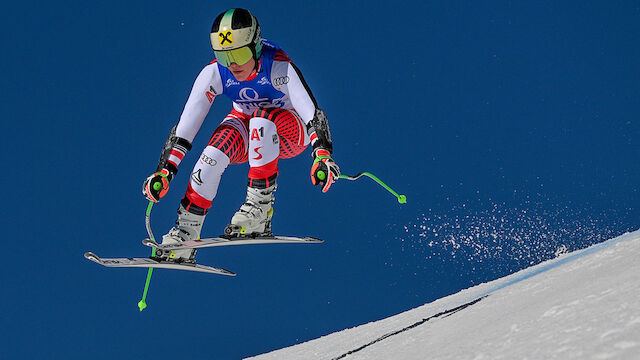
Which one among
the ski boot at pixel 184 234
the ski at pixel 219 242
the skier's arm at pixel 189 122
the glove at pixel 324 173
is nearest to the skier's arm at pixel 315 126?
the glove at pixel 324 173

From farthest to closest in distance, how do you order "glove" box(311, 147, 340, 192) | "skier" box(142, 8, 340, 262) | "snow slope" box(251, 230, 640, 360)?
"skier" box(142, 8, 340, 262) < "glove" box(311, 147, 340, 192) < "snow slope" box(251, 230, 640, 360)

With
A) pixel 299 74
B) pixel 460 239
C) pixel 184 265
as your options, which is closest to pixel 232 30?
pixel 299 74

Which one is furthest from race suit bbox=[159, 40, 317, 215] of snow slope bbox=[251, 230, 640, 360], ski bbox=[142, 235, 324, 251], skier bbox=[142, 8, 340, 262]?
snow slope bbox=[251, 230, 640, 360]

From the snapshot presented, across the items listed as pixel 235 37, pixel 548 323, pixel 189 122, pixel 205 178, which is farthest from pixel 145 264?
pixel 548 323

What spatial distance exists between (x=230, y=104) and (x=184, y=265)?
30.1 inches

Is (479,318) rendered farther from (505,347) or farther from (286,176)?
(286,176)

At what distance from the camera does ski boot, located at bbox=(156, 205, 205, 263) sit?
9.19 feet

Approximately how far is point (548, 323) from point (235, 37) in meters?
1.47

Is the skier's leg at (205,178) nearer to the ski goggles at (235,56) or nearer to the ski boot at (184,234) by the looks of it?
the ski boot at (184,234)

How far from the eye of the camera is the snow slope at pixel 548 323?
1451mm

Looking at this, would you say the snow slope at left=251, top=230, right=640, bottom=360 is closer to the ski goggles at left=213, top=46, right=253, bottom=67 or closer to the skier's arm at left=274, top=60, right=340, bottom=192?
the skier's arm at left=274, top=60, right=340, bottom=192

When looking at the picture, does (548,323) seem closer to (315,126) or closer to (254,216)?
→ (315,126)

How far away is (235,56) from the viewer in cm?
264

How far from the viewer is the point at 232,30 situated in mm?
2596
